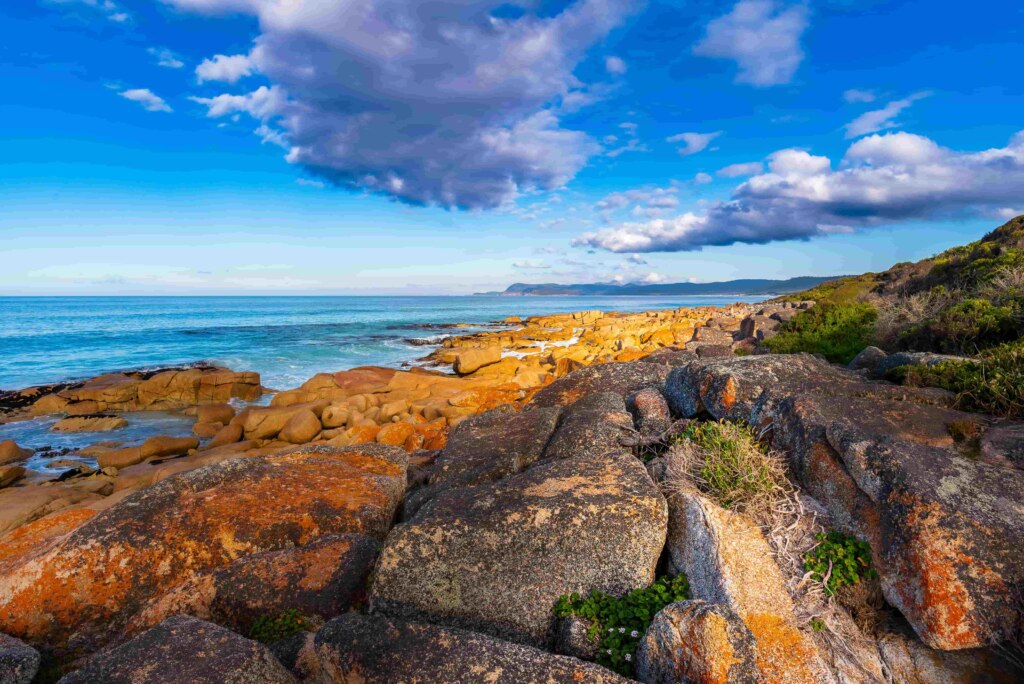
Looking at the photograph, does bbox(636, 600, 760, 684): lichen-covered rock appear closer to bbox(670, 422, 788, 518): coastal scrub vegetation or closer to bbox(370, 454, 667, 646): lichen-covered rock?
bbox(370, 454, 667, 646): lichen-covered rock

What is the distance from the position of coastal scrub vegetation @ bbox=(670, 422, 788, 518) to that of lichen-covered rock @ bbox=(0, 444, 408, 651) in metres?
4.30

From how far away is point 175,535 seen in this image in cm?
632

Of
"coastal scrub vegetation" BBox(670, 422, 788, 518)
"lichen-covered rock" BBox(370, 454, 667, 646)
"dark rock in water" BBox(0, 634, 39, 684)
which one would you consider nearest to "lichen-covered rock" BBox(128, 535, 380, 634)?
"lichen-covered rock" BBox(370, 454, 667, 646)

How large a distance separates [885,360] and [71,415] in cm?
2890

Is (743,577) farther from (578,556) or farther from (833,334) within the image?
(833,334)

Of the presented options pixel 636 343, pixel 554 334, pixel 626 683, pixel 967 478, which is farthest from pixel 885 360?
pixel 554 334

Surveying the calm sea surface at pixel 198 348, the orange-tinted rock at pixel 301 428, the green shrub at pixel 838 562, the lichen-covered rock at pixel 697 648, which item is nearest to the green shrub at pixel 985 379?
the green shrub at pixel 838 562

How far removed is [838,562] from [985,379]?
355cm

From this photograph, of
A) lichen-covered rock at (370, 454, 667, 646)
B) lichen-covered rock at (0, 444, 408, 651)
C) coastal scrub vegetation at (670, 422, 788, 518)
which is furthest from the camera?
lichen-covered rock at (0, 444, 408, 651)

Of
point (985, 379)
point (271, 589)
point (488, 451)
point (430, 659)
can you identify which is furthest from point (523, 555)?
point (985, 379)

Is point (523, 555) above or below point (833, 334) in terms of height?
below

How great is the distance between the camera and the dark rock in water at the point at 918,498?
3.98 metres

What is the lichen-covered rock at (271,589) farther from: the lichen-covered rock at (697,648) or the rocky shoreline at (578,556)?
the lichen-covered rock at (697,648)

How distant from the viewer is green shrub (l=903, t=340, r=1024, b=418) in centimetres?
566
